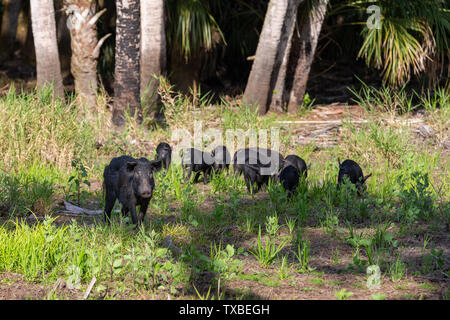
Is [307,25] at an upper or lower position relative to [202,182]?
upper

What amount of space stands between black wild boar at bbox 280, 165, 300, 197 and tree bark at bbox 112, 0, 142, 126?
11.6 feet

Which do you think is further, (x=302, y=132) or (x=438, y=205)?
(x=302, y=132)

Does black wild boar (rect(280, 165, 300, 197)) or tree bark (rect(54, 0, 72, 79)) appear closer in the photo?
black wild boar (rect(280, 165, 300, 197))

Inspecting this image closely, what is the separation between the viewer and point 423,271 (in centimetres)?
446

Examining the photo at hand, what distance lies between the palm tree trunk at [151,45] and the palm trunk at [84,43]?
748 mm

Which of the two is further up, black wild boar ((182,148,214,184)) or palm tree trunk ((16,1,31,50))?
palm tree trunk ((16,1,31,50))

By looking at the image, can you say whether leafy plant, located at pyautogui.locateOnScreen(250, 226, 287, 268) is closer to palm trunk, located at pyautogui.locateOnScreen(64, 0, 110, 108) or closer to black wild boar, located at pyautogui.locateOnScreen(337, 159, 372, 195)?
black wild boar, located at pyautogui.locateOnScreen(337, 159, 372, 195)

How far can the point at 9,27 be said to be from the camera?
16281 millimetres

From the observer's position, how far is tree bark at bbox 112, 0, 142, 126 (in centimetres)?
925

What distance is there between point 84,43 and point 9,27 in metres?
7.32

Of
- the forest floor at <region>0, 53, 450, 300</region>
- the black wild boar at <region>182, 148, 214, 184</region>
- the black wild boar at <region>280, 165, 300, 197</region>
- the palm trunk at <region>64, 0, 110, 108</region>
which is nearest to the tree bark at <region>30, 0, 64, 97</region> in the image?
the palm trunk at <region>64, 0, 110, 108</region>
